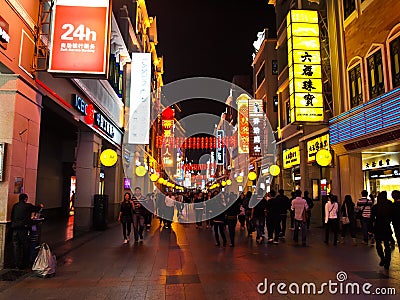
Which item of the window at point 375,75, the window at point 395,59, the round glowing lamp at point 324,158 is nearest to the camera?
the window at point 395,59

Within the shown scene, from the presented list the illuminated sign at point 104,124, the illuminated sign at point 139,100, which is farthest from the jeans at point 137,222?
the illuminated sign at point 139,100

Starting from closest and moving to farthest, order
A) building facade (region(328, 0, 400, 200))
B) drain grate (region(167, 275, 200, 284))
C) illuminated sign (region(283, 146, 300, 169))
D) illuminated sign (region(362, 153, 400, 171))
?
drain grate (region(167, 275, 200, 284)), building facade (region(328, 0, 400, 200)), illuminated sign (region(362, 153, 400, 171)), illuminated sign (region(283, 146, 300, 169))

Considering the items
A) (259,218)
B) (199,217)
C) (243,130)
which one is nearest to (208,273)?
(259,218)

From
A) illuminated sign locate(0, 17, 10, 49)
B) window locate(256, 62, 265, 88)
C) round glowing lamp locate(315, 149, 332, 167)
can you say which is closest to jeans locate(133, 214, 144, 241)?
illuminated sign locate(0, 17, 10, 49)

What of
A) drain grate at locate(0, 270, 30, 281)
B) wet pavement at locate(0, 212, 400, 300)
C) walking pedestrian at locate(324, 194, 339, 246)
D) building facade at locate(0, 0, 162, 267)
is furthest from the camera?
walking pedestrian at locate(324, 194, 339, 246)

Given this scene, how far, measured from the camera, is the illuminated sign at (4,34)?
286 inches

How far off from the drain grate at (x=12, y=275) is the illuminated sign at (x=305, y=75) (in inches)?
507

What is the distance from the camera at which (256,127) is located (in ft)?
93.4

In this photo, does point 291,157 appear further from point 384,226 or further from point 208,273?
point 208,273

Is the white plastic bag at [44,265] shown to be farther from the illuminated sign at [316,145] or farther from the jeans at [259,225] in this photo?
the illuminated sign at [316,145]

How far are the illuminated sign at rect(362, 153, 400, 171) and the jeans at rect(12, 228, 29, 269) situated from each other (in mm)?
13774

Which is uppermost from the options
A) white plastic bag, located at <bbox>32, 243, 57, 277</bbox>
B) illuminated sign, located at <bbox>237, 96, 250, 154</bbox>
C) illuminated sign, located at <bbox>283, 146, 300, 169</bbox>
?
illuminated sign, located at <bbox>237, 96, 250, 154</bbox>

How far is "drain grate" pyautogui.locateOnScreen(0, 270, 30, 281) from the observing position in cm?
711

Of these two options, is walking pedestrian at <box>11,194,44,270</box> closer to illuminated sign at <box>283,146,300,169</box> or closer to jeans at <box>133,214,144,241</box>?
jeans at <box>133,214,144,241</box>
